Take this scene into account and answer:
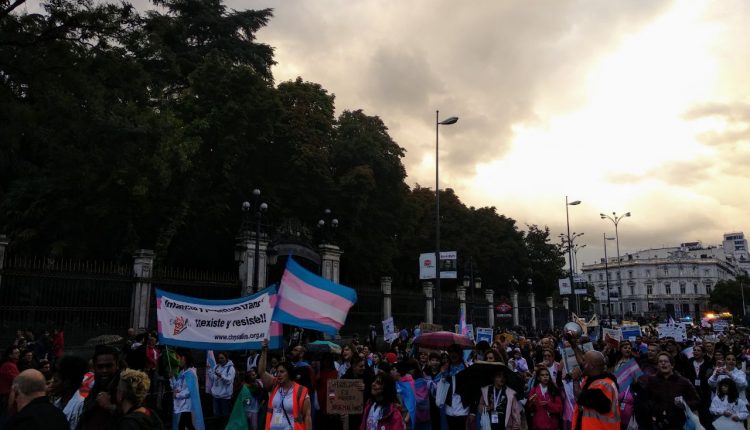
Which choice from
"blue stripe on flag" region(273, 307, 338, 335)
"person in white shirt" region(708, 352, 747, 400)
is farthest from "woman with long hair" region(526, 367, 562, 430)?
"blue stripe on flag" region(273, 307, 338, 335)

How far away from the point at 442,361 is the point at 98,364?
4930 mm

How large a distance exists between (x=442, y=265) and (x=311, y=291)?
1729 centimetres

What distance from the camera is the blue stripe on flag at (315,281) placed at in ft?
29.6

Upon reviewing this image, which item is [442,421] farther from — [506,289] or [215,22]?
[506,289]

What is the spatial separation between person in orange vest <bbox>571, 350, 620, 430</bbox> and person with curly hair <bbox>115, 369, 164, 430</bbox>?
413 centimetres

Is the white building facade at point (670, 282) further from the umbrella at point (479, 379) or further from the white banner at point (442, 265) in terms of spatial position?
the umbrella at point (479, 379)

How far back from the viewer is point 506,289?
166 ft

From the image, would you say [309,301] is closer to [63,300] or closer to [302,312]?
[302,312]

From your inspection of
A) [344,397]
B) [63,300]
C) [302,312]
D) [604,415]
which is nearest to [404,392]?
[344,397]

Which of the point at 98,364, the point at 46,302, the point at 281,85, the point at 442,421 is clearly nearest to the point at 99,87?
the point at 46,302

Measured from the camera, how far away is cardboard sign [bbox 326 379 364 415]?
25.1ft

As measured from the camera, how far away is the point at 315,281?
9.20 meters

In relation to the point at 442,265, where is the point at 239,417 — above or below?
below

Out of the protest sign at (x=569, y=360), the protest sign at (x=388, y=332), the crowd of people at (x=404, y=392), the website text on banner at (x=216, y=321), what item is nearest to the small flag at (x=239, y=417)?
the crowd of people at (x=404, y=392)
